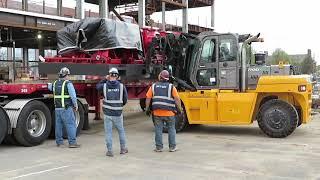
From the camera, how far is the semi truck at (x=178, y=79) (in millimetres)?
11406

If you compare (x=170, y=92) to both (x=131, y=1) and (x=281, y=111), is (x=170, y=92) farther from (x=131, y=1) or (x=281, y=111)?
(x=131, y=1)

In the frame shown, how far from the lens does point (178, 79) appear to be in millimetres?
13383

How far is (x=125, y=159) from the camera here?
9.35 meters

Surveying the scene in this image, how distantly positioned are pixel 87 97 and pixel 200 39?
3.84m

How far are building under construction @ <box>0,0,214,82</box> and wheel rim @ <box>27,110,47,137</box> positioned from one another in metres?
8.72

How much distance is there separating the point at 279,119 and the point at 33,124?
591 centimetres

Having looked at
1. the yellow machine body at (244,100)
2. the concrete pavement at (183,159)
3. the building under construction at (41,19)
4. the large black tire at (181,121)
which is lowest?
the concrete pavement at (183,159)

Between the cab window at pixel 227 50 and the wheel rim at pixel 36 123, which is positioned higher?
the cab window at pixel 227 50

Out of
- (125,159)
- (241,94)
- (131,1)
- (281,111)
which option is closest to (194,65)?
(241,94)

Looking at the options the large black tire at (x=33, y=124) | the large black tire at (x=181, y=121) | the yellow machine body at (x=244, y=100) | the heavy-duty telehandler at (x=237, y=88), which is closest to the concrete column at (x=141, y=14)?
the heavy-duty telehandler at (x=237, y=88)

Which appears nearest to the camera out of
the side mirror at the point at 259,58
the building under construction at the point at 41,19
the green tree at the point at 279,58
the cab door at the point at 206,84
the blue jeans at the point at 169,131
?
the blue jeans at the point at 169,131

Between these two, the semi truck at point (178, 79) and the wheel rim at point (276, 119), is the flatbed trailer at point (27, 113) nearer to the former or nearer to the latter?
the semi truck at point (178, 79)

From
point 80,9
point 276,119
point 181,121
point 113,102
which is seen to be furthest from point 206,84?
point 80,9

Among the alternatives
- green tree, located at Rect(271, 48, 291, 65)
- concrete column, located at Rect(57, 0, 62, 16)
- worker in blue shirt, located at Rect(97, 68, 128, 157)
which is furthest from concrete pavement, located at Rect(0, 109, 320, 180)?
concrete column, located at Rect(57, 0, 62, 16)
